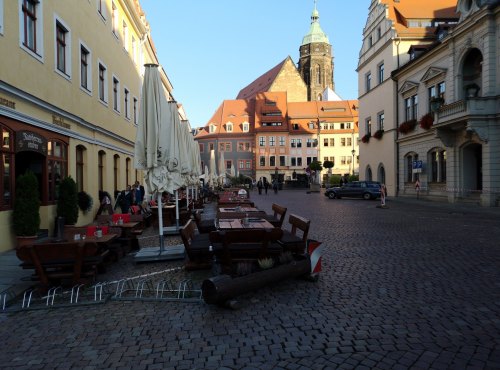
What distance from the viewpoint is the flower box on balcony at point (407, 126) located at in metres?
31.3

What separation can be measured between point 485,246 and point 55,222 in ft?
39.2

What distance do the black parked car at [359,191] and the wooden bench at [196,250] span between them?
27.8 m

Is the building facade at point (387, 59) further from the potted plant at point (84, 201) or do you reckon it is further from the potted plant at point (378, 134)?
the potted plant at point (84, 201)

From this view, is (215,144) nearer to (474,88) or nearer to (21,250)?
(474,88)

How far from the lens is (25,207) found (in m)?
9.70

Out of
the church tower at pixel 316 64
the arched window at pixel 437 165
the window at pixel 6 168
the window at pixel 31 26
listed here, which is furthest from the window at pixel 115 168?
the church tower at pixel 316 64

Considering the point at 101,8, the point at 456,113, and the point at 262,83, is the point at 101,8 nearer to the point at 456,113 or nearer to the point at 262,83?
the point at 456,113

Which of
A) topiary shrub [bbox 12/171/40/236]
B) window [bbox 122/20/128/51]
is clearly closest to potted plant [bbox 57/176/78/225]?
topiary shrub [bbox 12/171/40/236]

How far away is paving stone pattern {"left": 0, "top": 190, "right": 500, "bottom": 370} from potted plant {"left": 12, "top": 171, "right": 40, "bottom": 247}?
3.82 m

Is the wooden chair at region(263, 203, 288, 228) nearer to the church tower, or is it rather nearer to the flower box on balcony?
the flower box on balcony

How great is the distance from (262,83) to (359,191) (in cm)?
6304

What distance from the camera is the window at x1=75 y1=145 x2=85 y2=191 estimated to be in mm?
15199

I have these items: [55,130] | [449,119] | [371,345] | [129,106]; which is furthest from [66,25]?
[449,119]

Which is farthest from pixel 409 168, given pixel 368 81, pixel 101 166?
pixel 101 166
